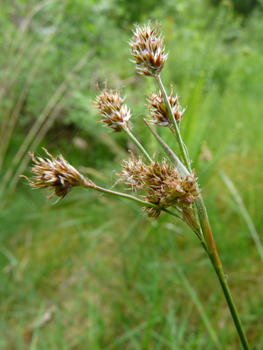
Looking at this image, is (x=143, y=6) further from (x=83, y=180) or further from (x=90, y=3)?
(x=83, y=180)

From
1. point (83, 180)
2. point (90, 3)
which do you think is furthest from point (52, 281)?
point (90, 3)

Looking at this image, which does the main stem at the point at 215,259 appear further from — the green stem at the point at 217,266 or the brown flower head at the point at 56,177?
the brown flower head at the point at 56,177

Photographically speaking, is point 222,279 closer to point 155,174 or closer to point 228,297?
point 228,297

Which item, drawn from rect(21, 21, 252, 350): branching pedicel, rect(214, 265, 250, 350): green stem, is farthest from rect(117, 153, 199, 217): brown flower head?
rect(214, 265, 250, 350): green stem

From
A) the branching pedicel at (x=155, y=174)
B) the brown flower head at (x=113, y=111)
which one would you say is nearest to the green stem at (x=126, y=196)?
the branching pedicel at (x=155, y=174)

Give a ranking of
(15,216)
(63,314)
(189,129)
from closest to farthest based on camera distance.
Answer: (189,129) < (63,314) < (15,216)

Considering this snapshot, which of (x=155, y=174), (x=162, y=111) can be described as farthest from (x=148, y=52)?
(x=155, y=174)

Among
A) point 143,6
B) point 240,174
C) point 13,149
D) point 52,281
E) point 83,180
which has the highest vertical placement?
point 143,6
